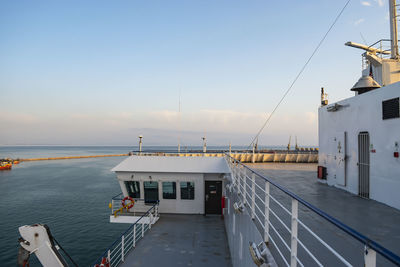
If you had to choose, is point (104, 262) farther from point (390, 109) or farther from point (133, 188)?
point (390, 109)

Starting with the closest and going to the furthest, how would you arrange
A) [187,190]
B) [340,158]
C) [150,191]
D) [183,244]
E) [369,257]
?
[369,257] → [340,158] → [183,244] → [187,190] → [150,191]

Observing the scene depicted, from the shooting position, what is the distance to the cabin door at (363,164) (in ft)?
26.7

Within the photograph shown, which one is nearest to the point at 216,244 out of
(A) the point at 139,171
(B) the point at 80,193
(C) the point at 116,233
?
(A) the point at 139,171

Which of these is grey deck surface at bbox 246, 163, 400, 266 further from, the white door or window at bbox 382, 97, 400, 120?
window at bbox 382, 97, 400, 120

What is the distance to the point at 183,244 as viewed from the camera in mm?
11016

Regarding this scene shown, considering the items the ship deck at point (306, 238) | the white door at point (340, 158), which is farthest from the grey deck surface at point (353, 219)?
the white door at point (340, 158)

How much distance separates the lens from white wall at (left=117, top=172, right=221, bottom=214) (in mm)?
14656

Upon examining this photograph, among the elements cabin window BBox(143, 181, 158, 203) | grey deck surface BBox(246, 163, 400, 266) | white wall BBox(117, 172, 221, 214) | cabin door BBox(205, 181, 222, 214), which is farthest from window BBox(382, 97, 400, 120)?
cabin window BBox(143, 181, 158, 203)

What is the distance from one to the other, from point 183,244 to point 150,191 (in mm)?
4854

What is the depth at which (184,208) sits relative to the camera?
1495 centimetres

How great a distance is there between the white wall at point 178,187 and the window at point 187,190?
0.21m

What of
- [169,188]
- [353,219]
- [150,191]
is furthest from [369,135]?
[150,191]

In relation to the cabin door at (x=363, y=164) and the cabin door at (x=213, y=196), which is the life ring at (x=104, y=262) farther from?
the cabin door at (x=363, y=164)

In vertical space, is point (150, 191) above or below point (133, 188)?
below
